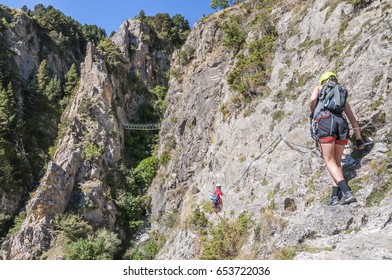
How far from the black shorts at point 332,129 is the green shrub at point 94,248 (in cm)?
1814

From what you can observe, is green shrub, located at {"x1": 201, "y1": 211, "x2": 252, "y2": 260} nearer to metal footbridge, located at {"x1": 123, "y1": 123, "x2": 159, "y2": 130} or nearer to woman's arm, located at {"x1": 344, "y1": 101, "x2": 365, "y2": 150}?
woman's arm, located at {"x1": 344, "y1": 101, "x2": 365, "y2": 150}

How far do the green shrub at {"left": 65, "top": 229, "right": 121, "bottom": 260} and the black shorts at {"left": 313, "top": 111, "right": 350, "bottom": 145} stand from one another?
59.5ft

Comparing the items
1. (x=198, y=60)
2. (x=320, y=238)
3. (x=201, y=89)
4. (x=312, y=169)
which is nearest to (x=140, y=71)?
(x=198, y=60)

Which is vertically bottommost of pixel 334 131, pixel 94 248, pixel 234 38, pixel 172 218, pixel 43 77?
pixel 94 248

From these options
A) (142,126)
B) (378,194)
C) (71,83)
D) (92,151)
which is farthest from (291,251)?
(71,83)

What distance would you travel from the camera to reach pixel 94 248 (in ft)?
68.9

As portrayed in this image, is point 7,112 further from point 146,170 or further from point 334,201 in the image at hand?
point 334,201

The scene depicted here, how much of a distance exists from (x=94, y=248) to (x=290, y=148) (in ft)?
52.1

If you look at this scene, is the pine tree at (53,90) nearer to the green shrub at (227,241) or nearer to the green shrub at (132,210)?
the green shrub at (132,210)

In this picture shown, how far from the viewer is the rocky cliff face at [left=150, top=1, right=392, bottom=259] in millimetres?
5527

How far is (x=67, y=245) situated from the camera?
22.5 metres

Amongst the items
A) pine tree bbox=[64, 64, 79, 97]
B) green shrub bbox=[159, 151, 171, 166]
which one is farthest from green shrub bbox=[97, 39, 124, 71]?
green shrub bbox=[159, 151, 171, 166]

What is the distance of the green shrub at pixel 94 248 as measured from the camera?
20.8 m
